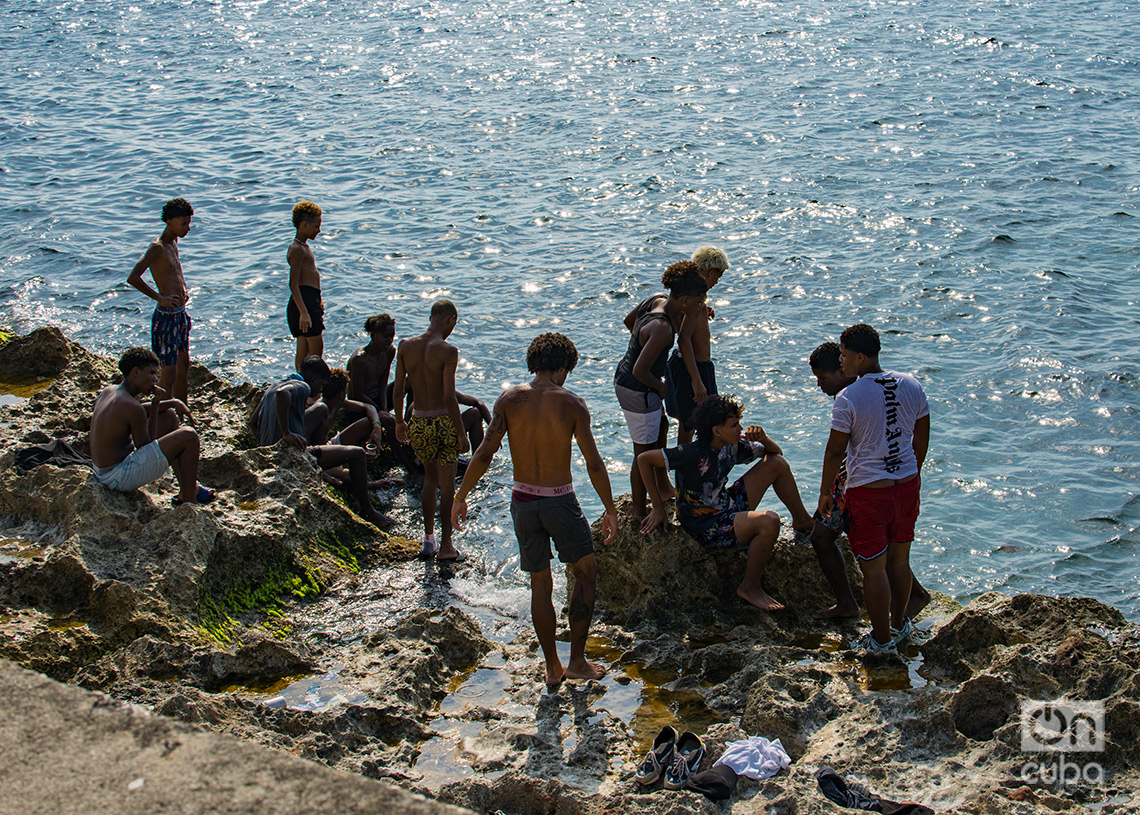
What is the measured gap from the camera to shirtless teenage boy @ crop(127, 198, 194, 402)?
30.6 feet

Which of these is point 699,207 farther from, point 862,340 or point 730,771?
point 730,771

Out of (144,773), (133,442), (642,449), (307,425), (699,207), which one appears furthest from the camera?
(699,207)

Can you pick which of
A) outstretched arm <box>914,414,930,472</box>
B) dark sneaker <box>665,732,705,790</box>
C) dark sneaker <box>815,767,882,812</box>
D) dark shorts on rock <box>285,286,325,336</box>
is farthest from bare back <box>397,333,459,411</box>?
dark sneaker <box>815,767,882,812</box>

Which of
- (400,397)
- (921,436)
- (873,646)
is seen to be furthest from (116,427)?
(921,436)

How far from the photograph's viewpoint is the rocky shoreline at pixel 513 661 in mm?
4965

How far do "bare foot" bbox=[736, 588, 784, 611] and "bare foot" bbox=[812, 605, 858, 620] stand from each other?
0.25 meters

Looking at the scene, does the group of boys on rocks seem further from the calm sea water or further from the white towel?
the calm sea water

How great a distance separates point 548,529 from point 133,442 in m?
3.16

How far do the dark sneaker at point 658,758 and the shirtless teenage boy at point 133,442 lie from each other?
12.6 feet

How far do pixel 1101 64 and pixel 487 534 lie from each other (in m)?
22.6

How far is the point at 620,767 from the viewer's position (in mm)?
5223

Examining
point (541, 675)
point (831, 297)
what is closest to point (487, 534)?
point (541, 675)

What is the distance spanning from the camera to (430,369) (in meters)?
7.89

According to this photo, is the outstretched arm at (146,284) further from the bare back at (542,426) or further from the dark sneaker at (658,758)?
the dark sneaker at (658,758)
